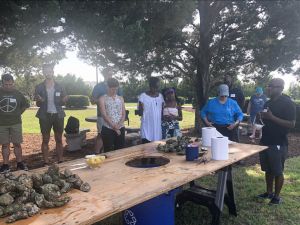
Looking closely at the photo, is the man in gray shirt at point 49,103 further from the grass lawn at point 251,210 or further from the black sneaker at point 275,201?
the black sneaker at point 275,201

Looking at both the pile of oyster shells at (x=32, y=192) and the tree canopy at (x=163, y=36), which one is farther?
the tree canopy at (x=163, y=36)

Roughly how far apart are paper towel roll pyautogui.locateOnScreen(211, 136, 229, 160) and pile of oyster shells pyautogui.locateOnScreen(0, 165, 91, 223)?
56.6 inches

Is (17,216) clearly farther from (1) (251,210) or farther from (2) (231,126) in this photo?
(2) (231,126)

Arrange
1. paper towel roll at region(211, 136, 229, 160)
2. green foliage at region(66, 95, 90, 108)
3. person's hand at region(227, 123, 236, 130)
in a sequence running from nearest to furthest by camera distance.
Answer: paper towel roll at region(211, 136, 229, 160) → person's hand at region(227, 123, 236, 130) → green foliage at region(66, 95, 90, 108)

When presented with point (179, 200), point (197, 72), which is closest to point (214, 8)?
point (197, 72)

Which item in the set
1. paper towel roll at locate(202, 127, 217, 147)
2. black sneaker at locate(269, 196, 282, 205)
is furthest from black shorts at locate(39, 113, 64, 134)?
black sneaker at locate(269, 196, 282, 205)

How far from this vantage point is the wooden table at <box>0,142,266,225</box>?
1.91 m

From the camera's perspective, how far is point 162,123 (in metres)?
5.27

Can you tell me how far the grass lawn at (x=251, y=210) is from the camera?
4.02 m

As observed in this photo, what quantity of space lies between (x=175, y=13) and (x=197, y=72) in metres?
5.05

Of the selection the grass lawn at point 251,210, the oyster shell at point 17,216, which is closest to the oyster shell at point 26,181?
the oyster shell at point 17,216

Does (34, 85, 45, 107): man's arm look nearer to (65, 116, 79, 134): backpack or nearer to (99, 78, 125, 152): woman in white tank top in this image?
(99, 78, 125, 152): woman in white tank top

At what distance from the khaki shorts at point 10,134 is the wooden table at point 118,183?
9.59ft

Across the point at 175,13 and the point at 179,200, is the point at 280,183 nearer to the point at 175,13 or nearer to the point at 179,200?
the point at 179,200
